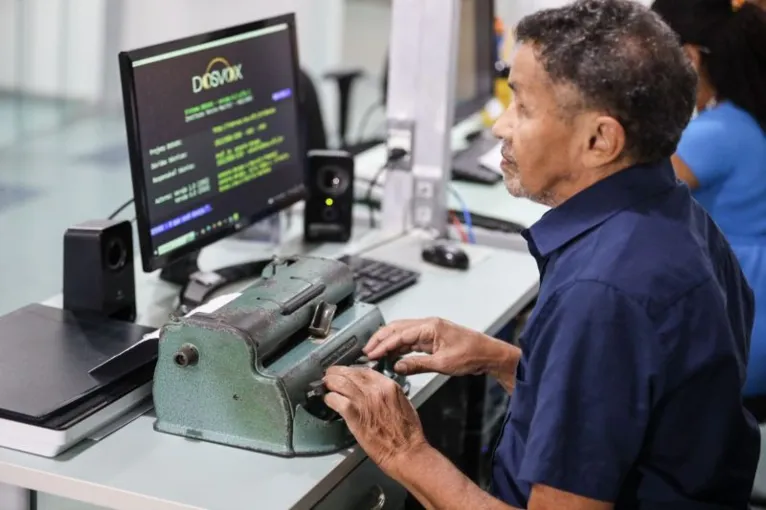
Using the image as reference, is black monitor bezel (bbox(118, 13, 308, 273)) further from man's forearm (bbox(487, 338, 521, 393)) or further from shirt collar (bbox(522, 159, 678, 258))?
shirt collar (bbox(522, 159, 678, 258))

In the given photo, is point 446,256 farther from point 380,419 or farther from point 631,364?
point 631,364

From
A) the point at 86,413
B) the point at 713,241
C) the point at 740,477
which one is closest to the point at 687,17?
the point at 713,241

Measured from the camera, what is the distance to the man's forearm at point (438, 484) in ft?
4.92

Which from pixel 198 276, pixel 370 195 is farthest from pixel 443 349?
pixel 370 195

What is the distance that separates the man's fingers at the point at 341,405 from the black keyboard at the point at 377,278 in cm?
59

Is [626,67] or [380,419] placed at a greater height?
[626,67]

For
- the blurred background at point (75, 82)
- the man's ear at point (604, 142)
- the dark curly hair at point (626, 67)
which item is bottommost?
the blurred background at point (75, 82)

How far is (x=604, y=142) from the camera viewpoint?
1482mm

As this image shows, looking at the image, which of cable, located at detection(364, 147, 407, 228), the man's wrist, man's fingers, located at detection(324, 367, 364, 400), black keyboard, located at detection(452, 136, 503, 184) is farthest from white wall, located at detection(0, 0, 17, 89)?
the man's wrist

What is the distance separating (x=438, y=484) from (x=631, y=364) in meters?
0.31

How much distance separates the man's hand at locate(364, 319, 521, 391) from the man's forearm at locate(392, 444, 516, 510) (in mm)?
258

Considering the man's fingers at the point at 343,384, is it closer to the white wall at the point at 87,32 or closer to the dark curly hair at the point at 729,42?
the dark curly hair at the point at 729,42

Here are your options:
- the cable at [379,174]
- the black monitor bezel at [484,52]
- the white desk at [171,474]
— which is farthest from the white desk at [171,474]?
the black monitor bezel at [484,52]

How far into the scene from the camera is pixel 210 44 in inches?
83.0
